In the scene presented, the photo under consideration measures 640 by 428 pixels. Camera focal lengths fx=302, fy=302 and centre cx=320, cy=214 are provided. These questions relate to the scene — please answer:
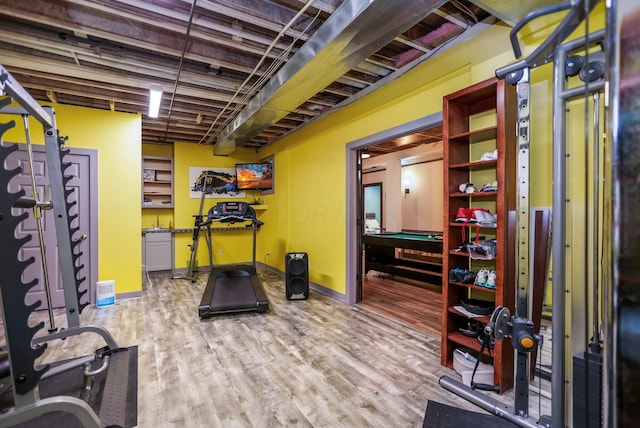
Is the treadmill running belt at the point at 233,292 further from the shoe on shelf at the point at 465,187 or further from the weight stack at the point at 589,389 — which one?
the weight stack at the point at 589,389

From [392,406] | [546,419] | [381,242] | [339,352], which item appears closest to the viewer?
[546,419]

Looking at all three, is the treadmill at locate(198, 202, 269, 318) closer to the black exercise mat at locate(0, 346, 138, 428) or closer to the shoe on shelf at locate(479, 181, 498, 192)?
the black exercise mat at locate(0, 346, 138, 428)

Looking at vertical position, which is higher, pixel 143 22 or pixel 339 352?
pixel 143 22

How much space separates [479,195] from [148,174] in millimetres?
6512

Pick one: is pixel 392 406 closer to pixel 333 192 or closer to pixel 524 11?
pixel 524 11

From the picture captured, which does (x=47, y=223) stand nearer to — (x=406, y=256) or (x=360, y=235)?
(x=360, y=235)

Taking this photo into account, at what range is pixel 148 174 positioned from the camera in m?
6.54

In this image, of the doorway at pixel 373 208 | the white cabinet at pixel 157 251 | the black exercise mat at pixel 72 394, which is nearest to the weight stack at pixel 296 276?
the black exercise mat at pixel 72 394

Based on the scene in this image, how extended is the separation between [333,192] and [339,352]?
248cm

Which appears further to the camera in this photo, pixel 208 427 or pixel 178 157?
pixel 178 157

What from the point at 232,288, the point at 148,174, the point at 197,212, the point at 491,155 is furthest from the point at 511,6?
the point at 148,174

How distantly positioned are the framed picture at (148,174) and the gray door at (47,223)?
212 cm

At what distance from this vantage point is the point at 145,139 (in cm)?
652

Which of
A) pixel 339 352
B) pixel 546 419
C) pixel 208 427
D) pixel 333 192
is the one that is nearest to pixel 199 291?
pixel 333 192
